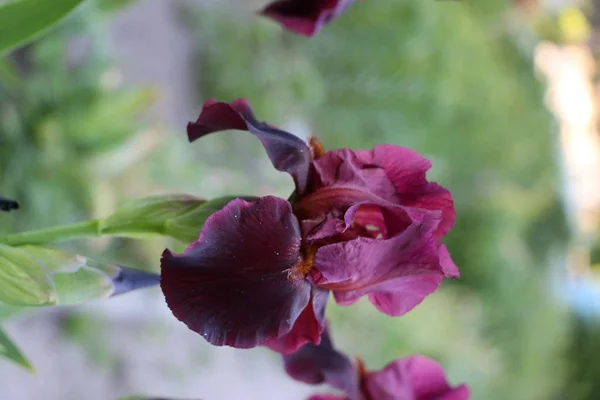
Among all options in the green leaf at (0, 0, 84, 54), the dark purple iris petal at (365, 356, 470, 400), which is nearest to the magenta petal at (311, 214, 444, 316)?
the dark purple iris petal at (365, 356, 470, 400)

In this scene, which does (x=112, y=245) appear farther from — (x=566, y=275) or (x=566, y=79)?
(x=566, y=79)

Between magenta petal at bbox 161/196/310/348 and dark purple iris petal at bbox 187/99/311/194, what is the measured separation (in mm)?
43

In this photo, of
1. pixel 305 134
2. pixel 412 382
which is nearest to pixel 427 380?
pixel 412 382

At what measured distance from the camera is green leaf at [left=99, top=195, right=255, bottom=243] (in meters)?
0.36

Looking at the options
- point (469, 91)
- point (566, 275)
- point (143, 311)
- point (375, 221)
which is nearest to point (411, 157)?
point (375, 221)

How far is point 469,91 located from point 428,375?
1.72 metres

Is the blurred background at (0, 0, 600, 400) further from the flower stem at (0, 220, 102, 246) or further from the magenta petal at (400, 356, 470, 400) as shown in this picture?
the magenta petal at (400, 356, 470, 400)

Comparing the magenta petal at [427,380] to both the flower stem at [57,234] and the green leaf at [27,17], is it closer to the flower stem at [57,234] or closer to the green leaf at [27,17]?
the flower stem at [57,234]

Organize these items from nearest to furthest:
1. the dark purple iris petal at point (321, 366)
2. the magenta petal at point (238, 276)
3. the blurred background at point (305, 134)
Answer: the magenta petal at point (238, 276) → the dark purple iris petal at point (321, 366) → the blurred background at point (305, 134)

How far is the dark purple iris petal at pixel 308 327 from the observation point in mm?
349

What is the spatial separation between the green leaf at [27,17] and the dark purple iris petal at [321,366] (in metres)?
0.28

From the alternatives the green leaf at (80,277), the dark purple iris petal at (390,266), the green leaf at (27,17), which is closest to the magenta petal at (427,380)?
the dark purple iris petal at (390,266)

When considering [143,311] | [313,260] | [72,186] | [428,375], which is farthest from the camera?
[143,311]

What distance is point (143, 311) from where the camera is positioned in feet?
4.30
